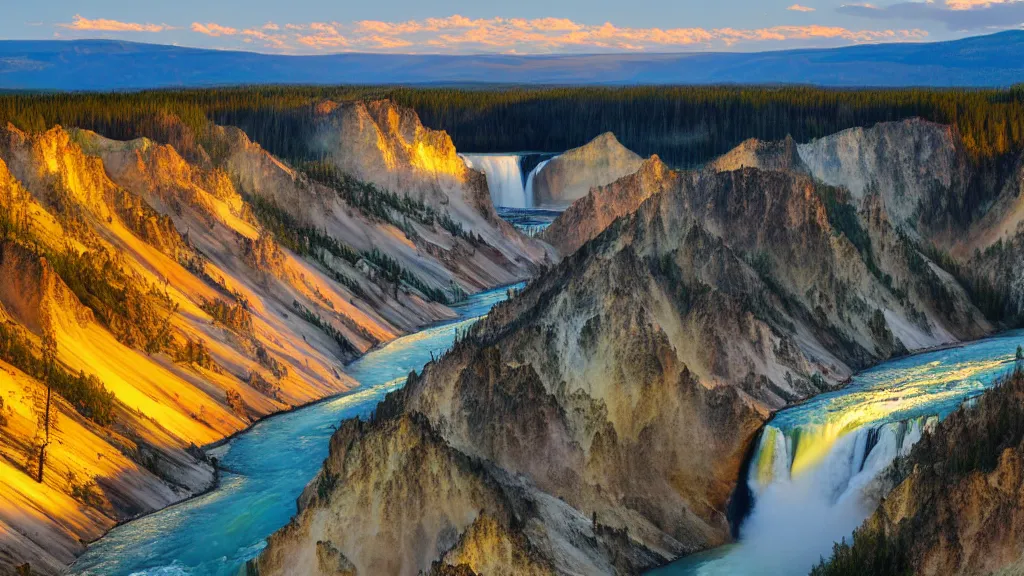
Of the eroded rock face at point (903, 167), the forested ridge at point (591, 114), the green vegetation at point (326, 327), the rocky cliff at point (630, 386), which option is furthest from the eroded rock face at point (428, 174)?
the rocky cliff at point (630, 386)

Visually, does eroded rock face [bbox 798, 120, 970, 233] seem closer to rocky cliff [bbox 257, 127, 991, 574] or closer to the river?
rocky cliff [bbox 257, 127, 991, 574]

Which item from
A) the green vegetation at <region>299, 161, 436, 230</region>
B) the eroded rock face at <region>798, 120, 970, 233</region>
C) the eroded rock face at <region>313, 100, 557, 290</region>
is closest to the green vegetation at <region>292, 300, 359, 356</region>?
the green vegetation at <region>299, 161, 436, 230</region>

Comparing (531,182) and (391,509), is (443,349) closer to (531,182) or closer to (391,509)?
(391,509)

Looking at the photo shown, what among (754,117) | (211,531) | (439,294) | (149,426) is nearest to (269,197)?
(439,294)

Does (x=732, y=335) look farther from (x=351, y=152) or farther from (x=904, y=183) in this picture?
(x=351, y=152)

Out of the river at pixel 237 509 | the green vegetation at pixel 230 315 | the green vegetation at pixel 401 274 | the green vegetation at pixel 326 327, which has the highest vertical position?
the green vegetation at pixel 230 315

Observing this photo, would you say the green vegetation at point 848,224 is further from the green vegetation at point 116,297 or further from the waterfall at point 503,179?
the waterfall at point 503,179

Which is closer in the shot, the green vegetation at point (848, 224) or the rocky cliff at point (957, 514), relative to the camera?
→ the rocky cliff at point (957, 514)
